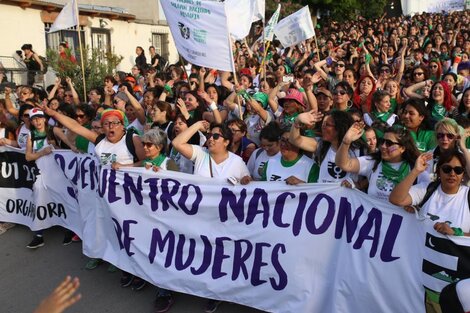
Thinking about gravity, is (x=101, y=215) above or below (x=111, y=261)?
above

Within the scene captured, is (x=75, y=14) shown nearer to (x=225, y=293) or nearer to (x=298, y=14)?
(x=298, y=14)

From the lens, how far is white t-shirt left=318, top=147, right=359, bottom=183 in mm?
3881

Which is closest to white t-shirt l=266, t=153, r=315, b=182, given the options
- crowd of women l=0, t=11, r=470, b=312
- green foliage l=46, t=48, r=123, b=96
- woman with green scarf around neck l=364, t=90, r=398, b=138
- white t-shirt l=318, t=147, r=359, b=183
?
crowd of women l=0, t=11, r=470, b=312

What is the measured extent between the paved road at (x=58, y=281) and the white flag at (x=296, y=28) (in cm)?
625

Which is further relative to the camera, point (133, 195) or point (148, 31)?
point (148, 31)

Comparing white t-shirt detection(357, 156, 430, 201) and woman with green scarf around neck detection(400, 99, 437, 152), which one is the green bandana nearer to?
white t-shirt detection(357, 156, 430, 201)

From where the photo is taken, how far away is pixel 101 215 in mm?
4715

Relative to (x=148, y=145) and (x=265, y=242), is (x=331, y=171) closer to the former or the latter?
(x=265, y=242)

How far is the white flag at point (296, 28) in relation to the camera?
947 centimetres

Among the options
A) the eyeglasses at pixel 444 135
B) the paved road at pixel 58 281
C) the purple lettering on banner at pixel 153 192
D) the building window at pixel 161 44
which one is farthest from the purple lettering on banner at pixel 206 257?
the building window at pixel 161 44

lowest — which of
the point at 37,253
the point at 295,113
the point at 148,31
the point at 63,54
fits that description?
the point at 37,253

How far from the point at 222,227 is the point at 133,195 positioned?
99 centimetres

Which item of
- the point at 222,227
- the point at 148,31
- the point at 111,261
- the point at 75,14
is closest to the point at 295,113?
the point at 222,227

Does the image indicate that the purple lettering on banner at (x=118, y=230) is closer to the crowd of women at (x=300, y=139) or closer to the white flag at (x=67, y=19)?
the crowd of women at (x=300, y=139)
